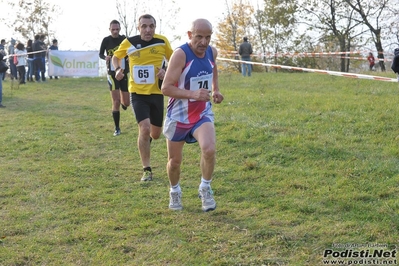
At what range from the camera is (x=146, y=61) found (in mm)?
6715

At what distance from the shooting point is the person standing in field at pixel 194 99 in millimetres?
4805

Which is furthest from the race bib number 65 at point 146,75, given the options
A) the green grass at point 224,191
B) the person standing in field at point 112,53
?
the person standing in field at point 112,53

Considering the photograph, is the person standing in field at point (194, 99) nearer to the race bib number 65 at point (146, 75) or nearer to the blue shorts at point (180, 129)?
the blue shorts at point (180, 129)

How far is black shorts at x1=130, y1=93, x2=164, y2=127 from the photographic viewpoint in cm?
662

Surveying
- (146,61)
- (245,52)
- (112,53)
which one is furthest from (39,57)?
(146,61)

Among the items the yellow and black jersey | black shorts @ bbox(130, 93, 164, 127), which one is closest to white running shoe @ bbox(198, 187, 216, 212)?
black shorts @ bbox(130, 93, 164, 127)

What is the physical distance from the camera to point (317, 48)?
36.0 m

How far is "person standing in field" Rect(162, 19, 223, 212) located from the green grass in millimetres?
573

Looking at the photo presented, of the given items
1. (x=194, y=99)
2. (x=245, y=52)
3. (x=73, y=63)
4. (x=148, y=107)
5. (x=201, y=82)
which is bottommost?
(x=148, y=107)

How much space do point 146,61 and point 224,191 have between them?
2.03m

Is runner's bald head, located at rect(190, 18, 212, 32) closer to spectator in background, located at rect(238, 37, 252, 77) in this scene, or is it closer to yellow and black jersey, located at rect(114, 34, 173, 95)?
yellow and black jersey, located at rect(114, 34, 173, 95)

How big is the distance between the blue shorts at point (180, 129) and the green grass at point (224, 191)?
762 mm

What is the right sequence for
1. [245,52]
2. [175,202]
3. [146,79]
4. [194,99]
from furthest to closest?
[245,52] → [146,79] → [175,202] → [194,99]

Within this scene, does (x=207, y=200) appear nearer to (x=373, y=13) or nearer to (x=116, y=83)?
(x=116, y=83)
